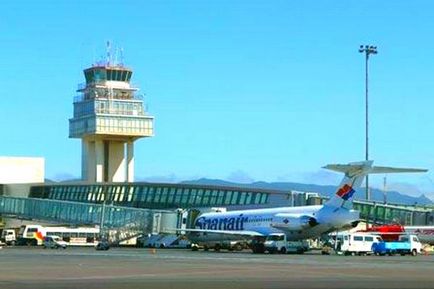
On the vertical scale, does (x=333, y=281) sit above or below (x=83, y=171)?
below

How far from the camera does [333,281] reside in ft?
112

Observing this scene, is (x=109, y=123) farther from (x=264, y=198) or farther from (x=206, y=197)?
(x=264, y=198)

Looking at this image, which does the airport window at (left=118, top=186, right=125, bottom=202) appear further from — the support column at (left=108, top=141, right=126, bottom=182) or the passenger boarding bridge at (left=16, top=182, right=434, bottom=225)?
the support column at (left=108, top=141, right=126, bottom=182)

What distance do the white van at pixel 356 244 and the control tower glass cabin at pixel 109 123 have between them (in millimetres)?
95090

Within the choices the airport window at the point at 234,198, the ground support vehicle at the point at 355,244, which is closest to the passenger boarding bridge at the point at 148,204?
the airport window at the point at 234,198

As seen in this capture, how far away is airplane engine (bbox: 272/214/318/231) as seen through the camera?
81562 mm

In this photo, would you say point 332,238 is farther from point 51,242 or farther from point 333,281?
point 333,281

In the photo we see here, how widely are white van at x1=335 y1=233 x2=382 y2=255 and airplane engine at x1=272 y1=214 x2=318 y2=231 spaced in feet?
12.1

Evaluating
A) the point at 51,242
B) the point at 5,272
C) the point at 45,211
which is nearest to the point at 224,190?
the point at 45,211

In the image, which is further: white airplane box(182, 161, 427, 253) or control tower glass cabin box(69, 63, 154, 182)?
control tower glass cabin box(69, 63, 154, 182)

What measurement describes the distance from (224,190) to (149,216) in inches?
1440

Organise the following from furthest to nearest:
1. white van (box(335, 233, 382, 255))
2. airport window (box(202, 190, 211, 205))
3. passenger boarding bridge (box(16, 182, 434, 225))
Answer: airport window (box(202, 190, 211, 205)) < passenger boarding bridge (box(16, 182, 434, 225)) < white van (box(335, 233, 382, 255))

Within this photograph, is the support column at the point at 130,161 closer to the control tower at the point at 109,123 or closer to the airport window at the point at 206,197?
the control tower at the point at 109,123

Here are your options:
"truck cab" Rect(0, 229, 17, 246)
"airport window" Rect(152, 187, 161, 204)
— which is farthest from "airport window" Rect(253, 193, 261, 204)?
"truck cab" Rect(0, 229, 17, 246)
